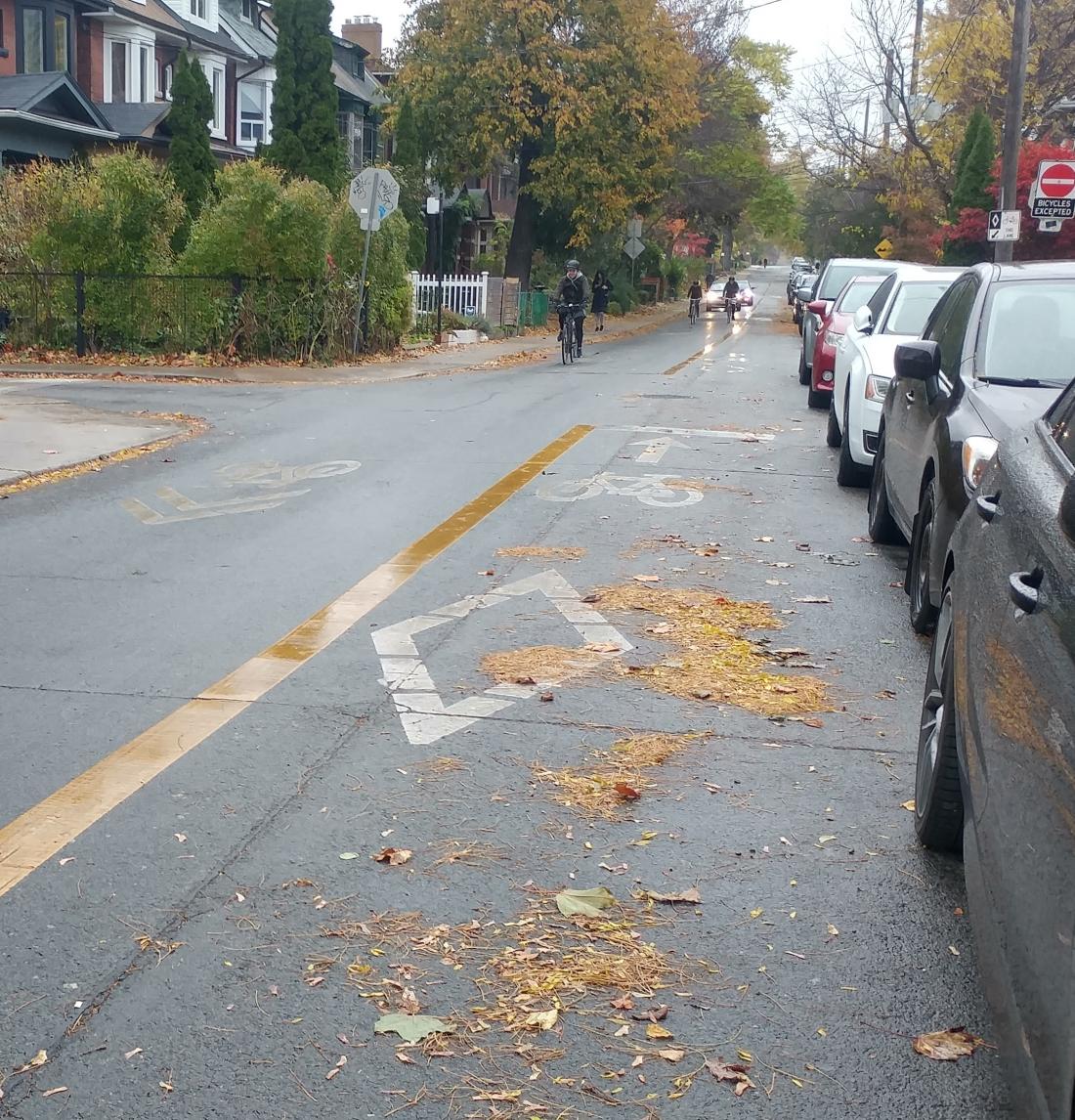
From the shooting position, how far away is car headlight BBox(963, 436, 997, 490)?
235 inches

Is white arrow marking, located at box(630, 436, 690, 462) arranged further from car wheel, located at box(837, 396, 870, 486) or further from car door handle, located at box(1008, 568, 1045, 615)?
car door handle, located at box(1008, 568, 1045, 615)

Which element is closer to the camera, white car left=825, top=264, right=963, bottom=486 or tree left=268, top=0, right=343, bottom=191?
white car left=825, top=264, right=963, bottom=486

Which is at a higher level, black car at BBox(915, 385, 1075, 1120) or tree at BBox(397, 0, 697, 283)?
tree at BBox(397, 0, 697, 283)

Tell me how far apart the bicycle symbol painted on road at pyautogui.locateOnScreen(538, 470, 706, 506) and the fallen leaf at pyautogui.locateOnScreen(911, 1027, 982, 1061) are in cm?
729

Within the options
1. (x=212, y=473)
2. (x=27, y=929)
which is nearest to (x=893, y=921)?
(x=27, y=929)

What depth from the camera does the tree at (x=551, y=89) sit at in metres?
38.9

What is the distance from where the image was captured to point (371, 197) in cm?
2247

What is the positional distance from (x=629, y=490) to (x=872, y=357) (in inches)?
80.5

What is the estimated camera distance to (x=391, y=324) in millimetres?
25453

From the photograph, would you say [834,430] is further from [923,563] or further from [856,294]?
[923,563]

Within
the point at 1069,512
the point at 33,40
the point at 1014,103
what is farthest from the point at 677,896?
the point at 33,40

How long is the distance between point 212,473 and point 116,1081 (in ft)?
29.5

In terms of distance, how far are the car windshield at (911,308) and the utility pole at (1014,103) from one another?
40.8 ft

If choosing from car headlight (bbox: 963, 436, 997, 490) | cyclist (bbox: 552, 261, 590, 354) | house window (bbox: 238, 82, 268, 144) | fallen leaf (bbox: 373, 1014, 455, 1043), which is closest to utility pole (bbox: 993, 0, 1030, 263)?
cyclist (bbox: 552, 261, 590, 354)
